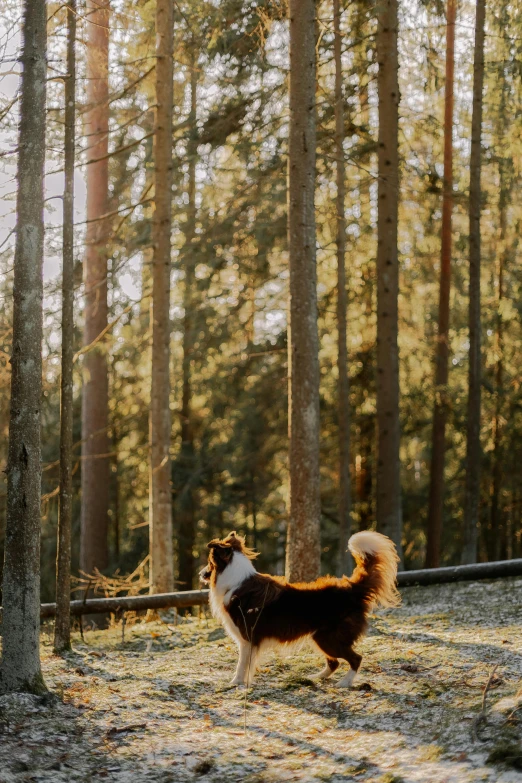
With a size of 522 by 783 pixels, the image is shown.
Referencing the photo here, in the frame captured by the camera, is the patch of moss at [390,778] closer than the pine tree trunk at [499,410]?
Yes

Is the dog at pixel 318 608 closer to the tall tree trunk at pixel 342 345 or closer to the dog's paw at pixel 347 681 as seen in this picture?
the dog's paw at pixel 347 681

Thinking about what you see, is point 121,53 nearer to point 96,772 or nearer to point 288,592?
point 288,592

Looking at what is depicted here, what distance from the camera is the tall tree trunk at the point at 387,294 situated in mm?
15297

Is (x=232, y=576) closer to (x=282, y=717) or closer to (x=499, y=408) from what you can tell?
(x=282, y=717)

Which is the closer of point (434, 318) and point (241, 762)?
point (241, 762)

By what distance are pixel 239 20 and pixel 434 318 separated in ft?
34.1

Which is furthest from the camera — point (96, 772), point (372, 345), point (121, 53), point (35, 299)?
point (372, 345)

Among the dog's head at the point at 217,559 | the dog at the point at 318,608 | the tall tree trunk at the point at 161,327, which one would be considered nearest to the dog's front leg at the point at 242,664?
the dog at the point at 318,608

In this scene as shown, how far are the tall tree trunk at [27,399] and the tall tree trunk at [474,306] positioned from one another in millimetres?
12722

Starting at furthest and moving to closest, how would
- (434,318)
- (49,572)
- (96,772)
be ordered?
(49,572) < (434,318) < (96,772)

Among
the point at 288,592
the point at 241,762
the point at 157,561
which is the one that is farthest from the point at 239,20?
the point at 241,762

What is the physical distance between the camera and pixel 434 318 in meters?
22.0

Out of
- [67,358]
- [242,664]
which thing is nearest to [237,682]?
[242,664]

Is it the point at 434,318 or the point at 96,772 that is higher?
the point at 434,318
